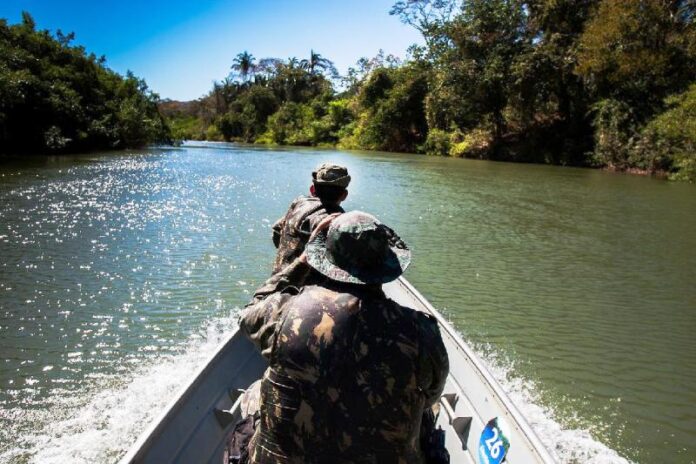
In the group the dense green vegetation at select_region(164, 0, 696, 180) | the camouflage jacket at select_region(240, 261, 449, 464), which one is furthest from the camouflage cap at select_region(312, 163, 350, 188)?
the dense green vegetation at select_region(164, 0, 696, 180)

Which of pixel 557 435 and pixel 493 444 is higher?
pixel 493 444

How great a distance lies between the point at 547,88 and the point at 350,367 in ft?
98.5

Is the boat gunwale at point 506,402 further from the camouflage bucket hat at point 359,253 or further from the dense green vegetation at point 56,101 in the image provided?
the dense green vegetation at point 56,101

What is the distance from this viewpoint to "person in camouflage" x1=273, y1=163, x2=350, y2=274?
3572mm

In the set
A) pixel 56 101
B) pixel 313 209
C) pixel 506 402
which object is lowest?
pixel 506 402

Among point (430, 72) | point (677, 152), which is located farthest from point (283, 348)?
point (430, 72)

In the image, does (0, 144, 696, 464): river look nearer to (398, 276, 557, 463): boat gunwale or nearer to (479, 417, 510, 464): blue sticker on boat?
(398, 276, 557, 463): boat gunwale

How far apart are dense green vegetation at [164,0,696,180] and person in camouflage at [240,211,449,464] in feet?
72.5

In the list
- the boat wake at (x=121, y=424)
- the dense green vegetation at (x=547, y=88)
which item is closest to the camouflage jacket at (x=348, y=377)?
the boat wake at (x=121, y=424)

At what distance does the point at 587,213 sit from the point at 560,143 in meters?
17.9

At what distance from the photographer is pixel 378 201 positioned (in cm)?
1455

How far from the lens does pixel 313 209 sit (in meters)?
3.66

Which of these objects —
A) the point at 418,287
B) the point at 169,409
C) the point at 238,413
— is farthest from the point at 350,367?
the point at 418,287

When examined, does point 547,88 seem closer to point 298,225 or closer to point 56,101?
point 56,101
